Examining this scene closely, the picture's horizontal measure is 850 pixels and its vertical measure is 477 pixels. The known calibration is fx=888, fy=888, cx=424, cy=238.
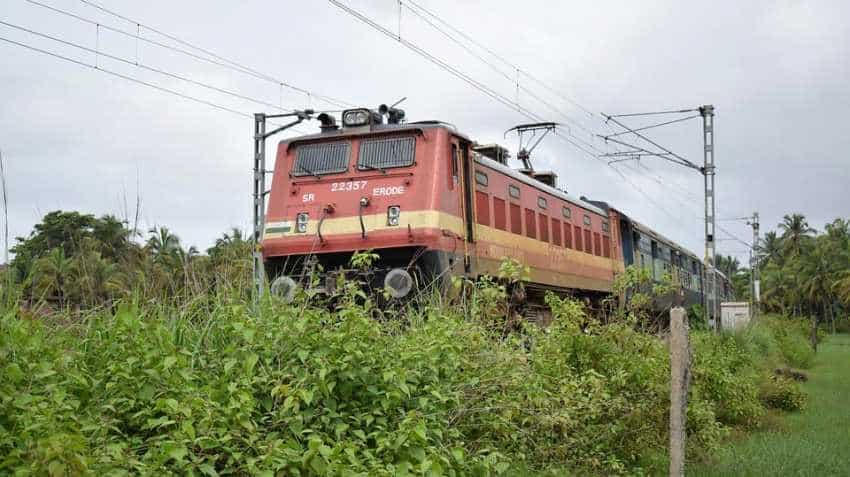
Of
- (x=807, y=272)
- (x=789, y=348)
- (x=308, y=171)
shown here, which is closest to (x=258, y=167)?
(x=308, y=171)

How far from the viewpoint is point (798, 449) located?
29.7 feet

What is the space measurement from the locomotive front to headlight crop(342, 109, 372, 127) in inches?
0.6

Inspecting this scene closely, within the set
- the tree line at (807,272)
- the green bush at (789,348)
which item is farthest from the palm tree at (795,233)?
the green bush at (789,348)

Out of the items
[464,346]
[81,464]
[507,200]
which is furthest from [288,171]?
[81,464]

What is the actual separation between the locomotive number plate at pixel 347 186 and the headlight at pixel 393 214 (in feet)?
1.87

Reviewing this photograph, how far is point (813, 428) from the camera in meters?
11.1

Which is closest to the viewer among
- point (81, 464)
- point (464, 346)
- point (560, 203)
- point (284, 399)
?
point (81, 464)

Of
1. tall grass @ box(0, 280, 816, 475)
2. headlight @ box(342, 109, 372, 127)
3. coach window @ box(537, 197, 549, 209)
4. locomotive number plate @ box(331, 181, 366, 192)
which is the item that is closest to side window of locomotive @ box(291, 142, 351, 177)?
locomotive number plate @ box(331, 181, 366, 192)

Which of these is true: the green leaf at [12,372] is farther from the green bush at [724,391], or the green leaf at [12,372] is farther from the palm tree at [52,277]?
the green bush at [724,391]

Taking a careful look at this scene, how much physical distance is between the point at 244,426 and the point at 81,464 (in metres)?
1.12

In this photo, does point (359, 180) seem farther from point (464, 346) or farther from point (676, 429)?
point (676, 429)

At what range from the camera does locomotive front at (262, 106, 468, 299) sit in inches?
465

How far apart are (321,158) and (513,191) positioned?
3.60m

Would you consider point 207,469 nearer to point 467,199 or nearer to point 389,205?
point 389,205
